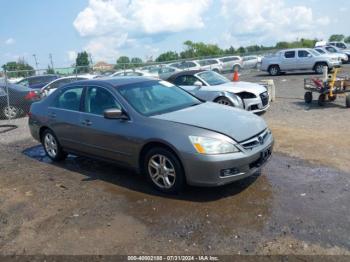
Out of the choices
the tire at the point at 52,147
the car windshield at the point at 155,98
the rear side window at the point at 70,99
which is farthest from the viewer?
the tire at the point at 52,147

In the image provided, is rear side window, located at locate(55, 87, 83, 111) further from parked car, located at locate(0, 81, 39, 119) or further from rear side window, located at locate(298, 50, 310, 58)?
rear side window, located at locate(298, 50, 310, 58)

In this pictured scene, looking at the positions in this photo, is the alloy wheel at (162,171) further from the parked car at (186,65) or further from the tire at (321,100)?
the parked car at (186,65)

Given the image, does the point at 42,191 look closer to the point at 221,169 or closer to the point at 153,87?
the point at 153,87

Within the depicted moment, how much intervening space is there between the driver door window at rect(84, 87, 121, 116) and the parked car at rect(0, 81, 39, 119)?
8.38 meters

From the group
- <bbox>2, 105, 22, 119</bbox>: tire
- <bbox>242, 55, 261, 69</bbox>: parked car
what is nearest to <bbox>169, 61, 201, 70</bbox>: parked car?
<bbox>242, 55, 261, 69</bbox>: parked car

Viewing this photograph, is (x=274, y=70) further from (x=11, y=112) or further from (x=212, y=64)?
(x=11, y=112)

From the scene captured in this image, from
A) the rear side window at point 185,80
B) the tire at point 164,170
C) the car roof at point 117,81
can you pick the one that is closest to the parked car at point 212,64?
the rear side window at point 185,80

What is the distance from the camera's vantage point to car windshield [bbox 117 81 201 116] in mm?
5696

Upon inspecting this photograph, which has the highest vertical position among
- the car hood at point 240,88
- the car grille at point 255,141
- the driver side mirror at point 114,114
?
the driver side mirror at point 114,114

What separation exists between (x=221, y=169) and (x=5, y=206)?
3.11 m

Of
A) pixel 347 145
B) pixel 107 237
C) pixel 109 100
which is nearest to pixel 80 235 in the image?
pixel 107 237

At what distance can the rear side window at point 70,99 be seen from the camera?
→ 657cm

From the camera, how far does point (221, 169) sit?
4750mm

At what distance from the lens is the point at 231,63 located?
117 feet
